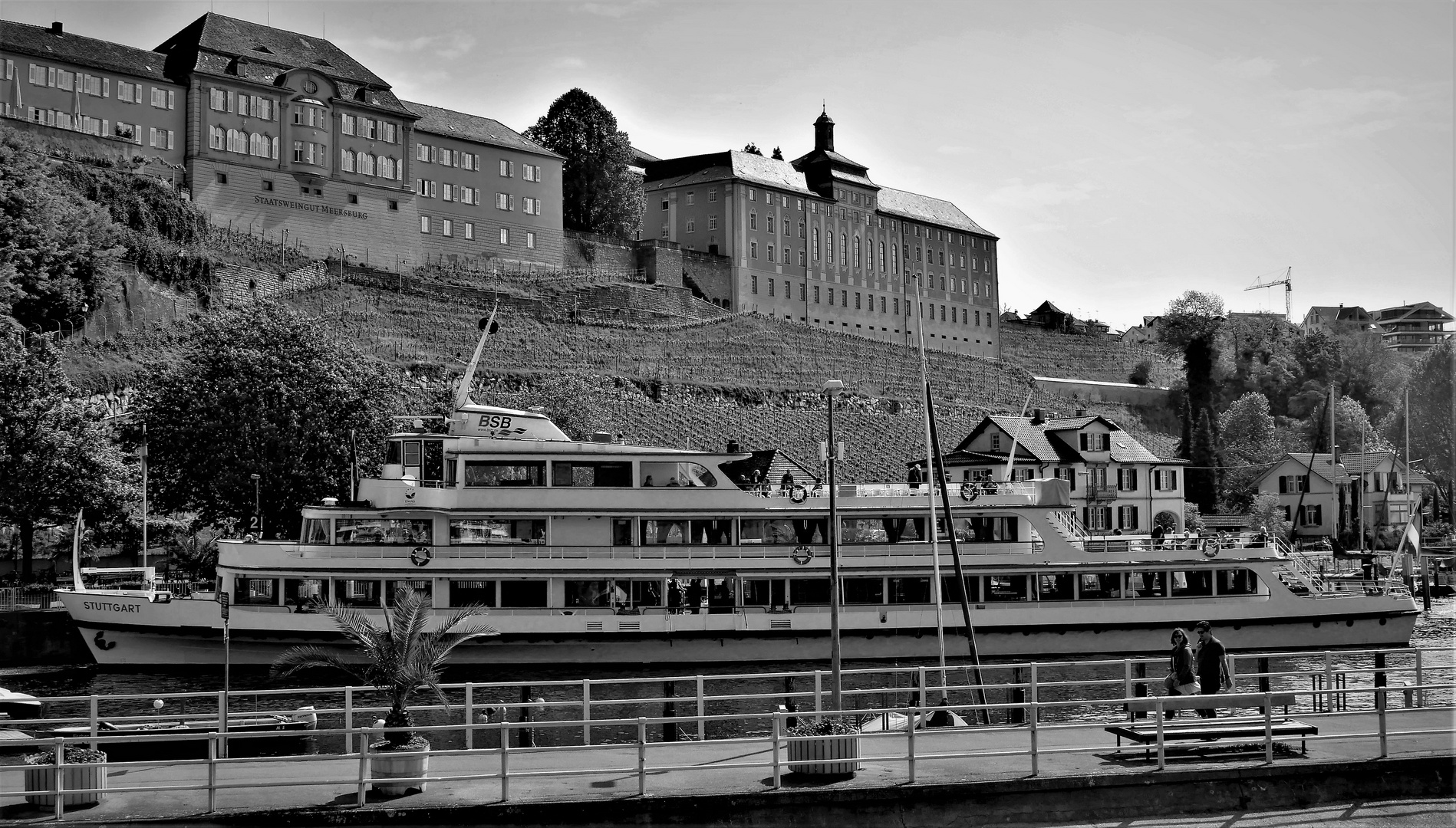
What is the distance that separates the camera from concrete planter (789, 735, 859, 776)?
17.7 metres

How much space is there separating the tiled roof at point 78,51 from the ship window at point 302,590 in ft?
148

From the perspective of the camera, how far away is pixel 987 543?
129 ft

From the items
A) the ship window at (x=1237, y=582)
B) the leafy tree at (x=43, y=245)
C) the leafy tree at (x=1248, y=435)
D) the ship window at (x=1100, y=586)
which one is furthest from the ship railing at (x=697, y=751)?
the leafy tree at (x=1248, y=435)

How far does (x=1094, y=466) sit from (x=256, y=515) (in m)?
40.7

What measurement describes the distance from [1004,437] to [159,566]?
128 ft

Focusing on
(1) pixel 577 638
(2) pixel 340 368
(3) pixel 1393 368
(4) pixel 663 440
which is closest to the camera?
(1) pixel 577 638

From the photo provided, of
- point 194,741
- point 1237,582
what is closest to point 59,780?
point 194,741

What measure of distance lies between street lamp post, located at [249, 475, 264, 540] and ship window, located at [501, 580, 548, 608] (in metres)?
11.9

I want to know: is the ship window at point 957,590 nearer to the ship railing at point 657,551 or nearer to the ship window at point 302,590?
the ship railing at point 657,551

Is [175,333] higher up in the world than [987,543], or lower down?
higher up

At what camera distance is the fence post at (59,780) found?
1631 centimetres

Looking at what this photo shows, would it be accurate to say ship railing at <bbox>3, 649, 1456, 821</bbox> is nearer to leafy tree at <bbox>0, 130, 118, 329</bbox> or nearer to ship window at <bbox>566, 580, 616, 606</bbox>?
ship window at <bbox>566, 580, 616, 606</bbox>

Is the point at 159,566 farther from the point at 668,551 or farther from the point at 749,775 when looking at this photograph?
the point at 749,775

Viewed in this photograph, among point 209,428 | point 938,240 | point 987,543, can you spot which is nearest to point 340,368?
point 209,428
